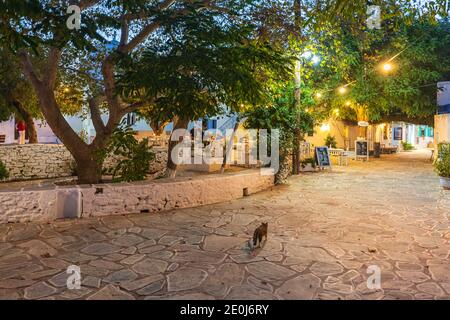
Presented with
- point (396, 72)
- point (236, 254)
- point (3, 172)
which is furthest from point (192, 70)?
point (396, 72)

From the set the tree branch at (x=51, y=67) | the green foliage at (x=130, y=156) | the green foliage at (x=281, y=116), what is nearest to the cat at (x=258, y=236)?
the green foliage at (x=130, y=156)

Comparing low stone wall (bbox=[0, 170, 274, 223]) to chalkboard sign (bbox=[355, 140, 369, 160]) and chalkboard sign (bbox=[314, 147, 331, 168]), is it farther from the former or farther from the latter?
chalkboard sign (bbox=[355, 140, 369, 160])

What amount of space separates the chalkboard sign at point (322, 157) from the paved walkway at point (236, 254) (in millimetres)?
7111

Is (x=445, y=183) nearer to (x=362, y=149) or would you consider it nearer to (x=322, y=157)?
(x=322, y=157)

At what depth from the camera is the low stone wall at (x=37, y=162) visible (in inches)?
508

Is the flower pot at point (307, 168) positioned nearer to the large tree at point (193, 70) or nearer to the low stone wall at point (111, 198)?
the low stone wall at point (111, 198)

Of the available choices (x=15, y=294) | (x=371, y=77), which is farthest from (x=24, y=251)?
(x=371, y=77)

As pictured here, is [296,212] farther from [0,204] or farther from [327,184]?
[0,204]

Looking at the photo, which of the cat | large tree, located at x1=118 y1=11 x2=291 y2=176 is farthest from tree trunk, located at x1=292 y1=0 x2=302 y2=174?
the cat

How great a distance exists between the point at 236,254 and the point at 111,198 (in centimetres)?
297

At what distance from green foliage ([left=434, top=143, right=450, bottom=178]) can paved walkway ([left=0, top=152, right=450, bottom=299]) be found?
314cm

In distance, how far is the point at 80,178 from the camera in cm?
852

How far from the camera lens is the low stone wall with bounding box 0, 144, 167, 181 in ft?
42.3

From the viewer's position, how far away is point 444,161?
34.0 feet
